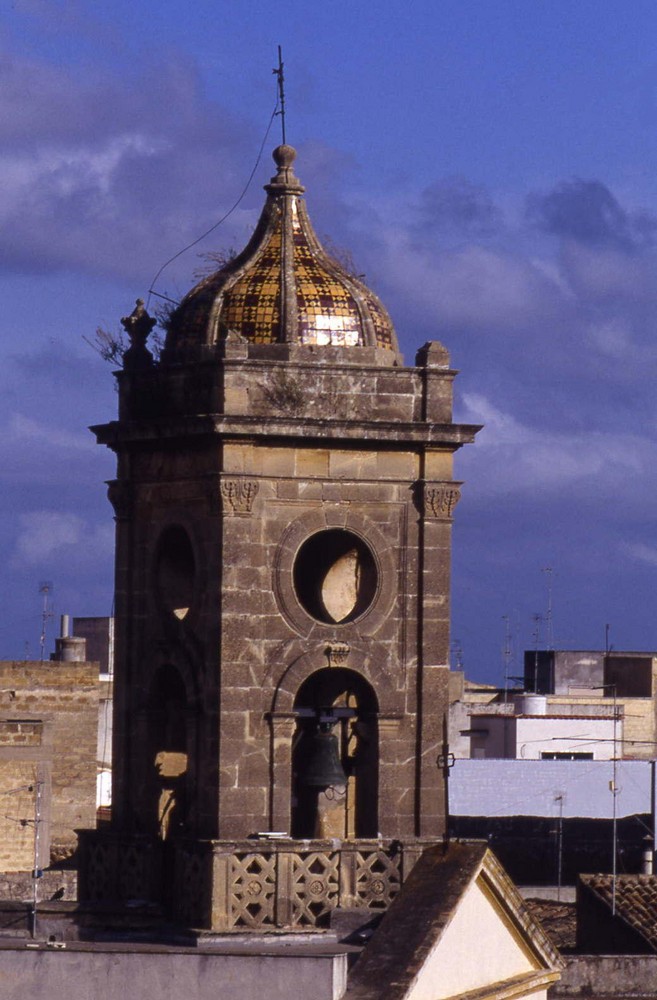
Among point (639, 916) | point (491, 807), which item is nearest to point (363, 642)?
point (639, 916)

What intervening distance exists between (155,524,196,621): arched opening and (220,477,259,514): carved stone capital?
3.40ft

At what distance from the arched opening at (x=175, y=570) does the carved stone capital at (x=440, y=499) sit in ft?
7.03

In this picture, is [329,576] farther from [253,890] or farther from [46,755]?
[46,755]

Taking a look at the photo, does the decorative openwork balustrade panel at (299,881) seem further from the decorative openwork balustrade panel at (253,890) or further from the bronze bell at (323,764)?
the bronze bell at (323,764)

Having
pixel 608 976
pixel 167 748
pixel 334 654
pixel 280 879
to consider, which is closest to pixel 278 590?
pixel 334 654

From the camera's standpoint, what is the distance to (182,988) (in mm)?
21281

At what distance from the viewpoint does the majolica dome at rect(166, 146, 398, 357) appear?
24.9 metres

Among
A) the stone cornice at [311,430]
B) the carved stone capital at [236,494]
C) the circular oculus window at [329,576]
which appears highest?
the stone cornice at [311,430]

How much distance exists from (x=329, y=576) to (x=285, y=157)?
3814mm

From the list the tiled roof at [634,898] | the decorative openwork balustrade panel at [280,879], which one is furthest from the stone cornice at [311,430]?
the tiled roof at [634,898]

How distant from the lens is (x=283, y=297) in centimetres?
2488

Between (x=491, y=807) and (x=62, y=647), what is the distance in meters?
16.2

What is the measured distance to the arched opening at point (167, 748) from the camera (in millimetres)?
25328

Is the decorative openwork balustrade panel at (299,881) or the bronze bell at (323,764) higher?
A: the bronze bell at (323,764)
